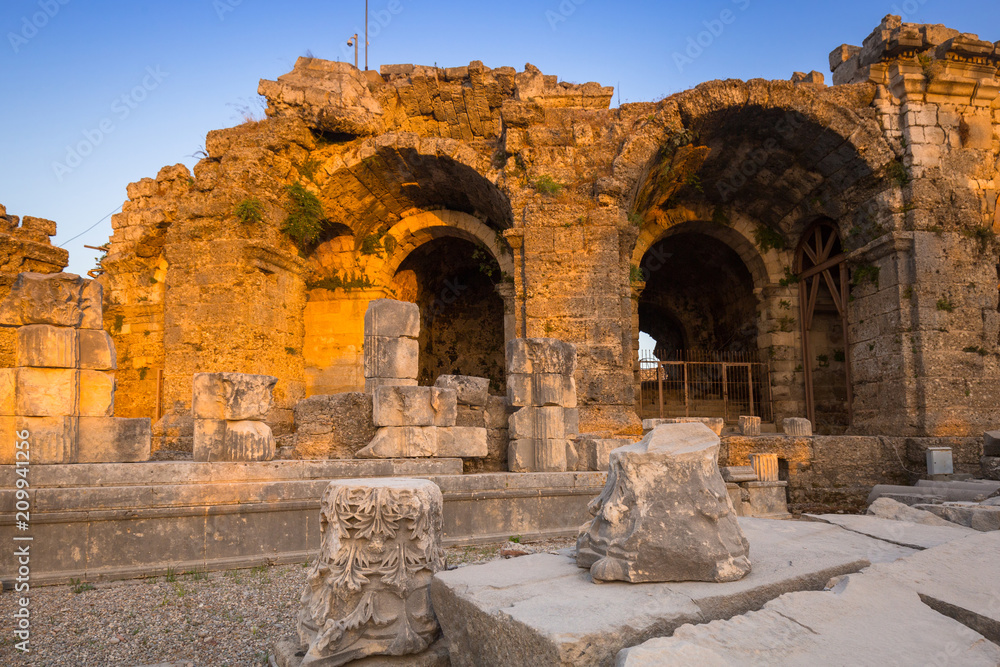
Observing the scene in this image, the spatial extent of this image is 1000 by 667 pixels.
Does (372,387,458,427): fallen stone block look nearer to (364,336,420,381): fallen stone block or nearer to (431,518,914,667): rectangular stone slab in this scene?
(364,336,420,381): fallen stone block

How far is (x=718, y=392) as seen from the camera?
14836 mm

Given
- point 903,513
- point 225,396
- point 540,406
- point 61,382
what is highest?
point 61,382

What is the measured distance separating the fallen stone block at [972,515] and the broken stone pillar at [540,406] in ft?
11.2

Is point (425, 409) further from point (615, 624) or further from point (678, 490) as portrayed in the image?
point (615, 624)

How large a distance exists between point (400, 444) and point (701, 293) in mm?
12412

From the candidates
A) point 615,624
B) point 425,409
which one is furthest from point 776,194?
point 615,624

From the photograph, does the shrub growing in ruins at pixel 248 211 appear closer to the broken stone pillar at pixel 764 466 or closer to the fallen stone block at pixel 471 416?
the fallen stone block at pixel 471 416

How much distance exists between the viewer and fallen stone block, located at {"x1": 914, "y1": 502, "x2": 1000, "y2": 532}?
458 centimetres

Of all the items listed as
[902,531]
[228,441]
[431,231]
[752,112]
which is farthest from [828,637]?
[431,231]

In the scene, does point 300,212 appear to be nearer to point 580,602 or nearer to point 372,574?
point 372,574

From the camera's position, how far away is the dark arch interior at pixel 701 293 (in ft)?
47.2

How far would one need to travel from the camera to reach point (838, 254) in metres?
11.9

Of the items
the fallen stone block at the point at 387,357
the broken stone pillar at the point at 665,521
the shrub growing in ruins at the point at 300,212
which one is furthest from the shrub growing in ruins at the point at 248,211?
the broken stone pillar at the point at 665,521

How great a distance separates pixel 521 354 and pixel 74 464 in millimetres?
4270
